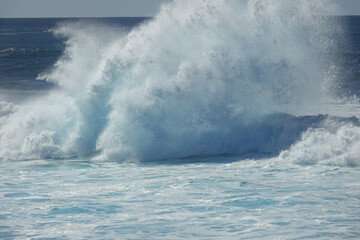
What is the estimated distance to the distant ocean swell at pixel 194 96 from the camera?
1382 cm

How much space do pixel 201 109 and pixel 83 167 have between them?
364 centimetres

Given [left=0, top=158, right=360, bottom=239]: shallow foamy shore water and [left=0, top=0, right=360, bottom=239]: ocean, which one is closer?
[left=0, top=158, right=360, bottom=239]: shallow foamy shore water

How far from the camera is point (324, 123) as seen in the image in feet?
44.7

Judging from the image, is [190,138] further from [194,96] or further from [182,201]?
[182,201]

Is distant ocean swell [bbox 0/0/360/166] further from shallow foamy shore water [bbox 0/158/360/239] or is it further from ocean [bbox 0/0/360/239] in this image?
shallow foamy shore water [bbox 0/158/360/239]

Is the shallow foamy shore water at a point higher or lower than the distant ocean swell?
lower

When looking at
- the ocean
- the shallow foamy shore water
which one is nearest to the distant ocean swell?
the ocean

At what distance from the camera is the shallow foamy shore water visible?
26.2 ft

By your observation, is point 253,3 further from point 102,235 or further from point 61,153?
point 102,235

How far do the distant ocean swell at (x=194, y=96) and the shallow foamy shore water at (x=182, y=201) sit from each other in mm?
1484

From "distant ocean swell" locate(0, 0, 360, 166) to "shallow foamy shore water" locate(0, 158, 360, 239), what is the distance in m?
1.48

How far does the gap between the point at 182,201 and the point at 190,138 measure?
15.6ft

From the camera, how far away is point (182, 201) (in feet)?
30.8

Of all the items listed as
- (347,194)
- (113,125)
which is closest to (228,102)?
(113,125)
